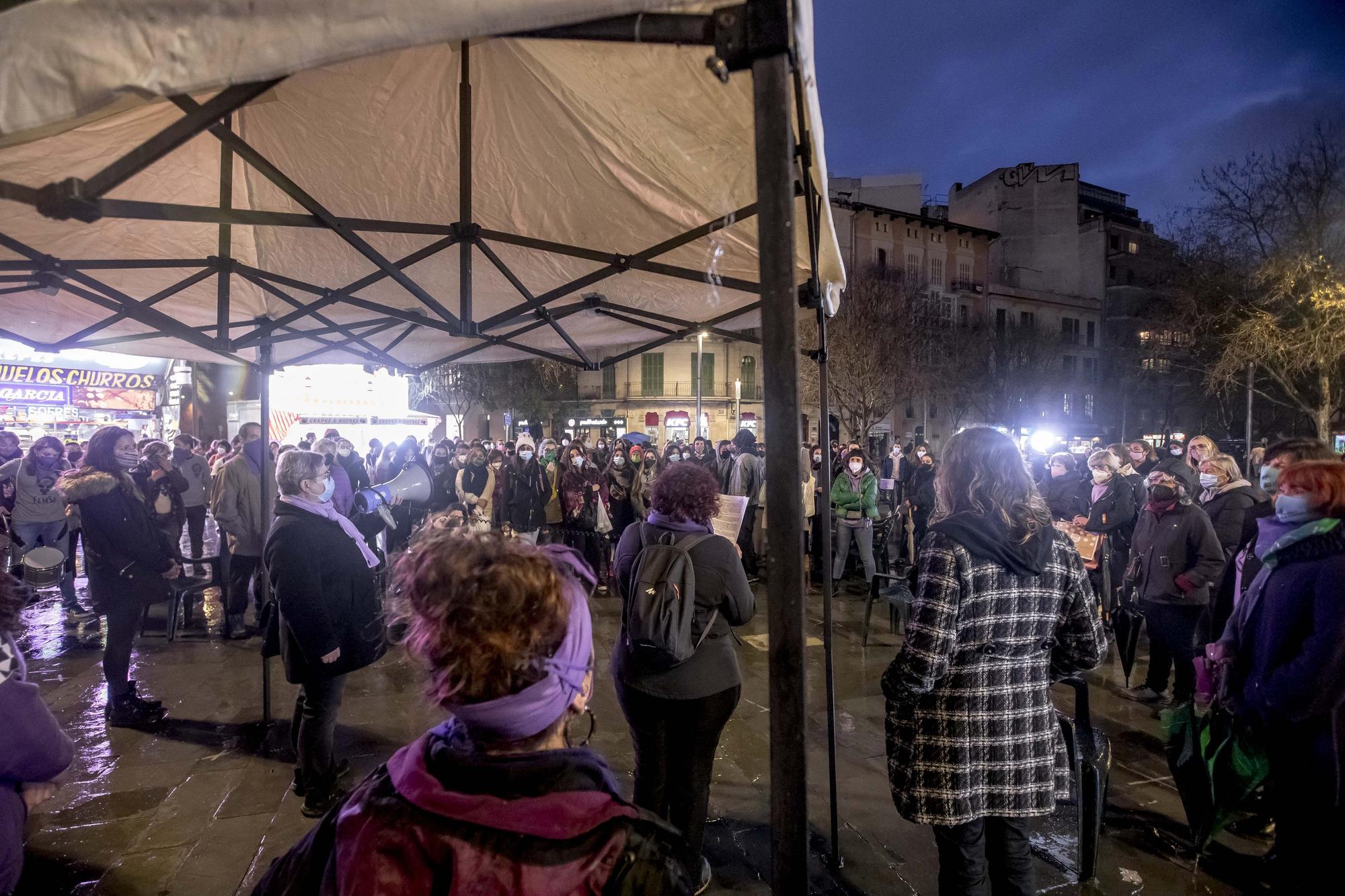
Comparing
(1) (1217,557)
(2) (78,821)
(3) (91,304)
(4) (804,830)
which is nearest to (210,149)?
(3) (91,304)

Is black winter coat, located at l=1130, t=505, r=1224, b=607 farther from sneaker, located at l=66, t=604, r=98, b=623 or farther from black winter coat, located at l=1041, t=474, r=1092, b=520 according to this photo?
sneaker, located at l=66, t=604, r=98, b=623

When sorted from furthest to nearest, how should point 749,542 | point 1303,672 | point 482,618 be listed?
point 749,542 → point 1303,672 → point 482,618

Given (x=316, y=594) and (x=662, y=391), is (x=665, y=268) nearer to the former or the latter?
(x=316, y=594)

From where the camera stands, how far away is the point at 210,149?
3.74 metres

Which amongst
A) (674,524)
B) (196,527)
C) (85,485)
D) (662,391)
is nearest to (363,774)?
(85,485)

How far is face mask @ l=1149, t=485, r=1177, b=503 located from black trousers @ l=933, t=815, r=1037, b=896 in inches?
153

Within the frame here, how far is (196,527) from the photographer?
907cm

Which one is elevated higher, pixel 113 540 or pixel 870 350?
pixel 870 350

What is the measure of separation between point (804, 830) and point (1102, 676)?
593 cm

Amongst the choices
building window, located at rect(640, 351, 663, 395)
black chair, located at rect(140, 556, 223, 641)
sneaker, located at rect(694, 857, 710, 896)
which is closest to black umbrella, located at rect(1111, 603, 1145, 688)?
sneaker, located at rect(694, 857, 710, 896)

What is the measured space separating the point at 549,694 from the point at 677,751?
6.40 ft

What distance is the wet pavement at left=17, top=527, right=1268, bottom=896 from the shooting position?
325cm

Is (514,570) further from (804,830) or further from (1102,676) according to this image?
(1102,676)

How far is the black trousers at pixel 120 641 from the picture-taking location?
4723mm
